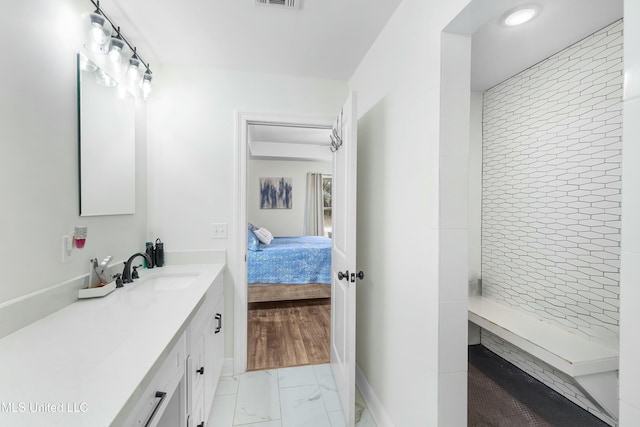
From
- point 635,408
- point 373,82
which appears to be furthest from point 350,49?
point 635,408

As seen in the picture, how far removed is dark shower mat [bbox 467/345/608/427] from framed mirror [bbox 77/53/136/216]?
8.45 feet

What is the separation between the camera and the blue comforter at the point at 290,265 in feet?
11.2

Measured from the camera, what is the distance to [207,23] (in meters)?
1.54

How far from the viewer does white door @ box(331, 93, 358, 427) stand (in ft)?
5.03

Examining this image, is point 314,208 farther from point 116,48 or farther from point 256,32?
point 116,48

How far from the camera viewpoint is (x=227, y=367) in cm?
206

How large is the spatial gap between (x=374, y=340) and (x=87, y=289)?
162 cm

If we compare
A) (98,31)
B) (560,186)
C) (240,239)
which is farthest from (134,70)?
(560,186)

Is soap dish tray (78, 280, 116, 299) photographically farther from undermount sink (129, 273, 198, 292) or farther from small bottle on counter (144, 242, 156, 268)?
small bottle on counter (144, 242, 156, 268)

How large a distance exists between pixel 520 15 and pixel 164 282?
253 centimetres

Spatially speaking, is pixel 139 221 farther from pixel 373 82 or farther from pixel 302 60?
pixel 373 82

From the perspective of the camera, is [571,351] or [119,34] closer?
[119,34]

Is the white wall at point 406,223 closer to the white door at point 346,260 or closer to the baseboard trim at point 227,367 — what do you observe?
the white door at point 346,260

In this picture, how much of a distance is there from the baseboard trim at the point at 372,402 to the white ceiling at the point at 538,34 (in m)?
2.14
